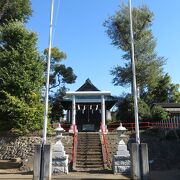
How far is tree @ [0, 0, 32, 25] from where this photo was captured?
125ft

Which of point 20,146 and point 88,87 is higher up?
point 88,87

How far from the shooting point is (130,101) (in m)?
35.5

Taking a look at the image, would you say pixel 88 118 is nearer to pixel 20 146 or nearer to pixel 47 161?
pixel 20 146

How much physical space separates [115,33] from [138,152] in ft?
101

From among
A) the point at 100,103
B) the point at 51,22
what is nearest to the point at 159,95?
the point at 100,103

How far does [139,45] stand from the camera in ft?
136

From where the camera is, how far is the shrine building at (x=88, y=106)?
104 ft

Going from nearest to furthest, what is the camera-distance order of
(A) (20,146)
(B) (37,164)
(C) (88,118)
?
(B) (37,164), (A) (20,146), (C) (88,118)

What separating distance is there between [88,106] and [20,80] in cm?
997

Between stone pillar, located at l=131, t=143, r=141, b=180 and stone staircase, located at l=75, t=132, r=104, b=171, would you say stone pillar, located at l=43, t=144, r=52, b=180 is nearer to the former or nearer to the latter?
stone pillar, located at l=131, t=143, r=141, b=180

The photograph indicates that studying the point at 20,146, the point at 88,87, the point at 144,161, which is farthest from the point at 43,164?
the point at 88,87

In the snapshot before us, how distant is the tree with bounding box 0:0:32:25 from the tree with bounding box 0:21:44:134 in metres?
11.0

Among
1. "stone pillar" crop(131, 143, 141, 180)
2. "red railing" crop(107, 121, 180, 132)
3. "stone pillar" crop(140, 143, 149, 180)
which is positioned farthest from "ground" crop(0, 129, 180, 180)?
"stone pillar" crop(140, 143, 149, 180)

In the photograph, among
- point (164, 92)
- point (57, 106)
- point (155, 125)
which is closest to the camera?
point (155, 125)
